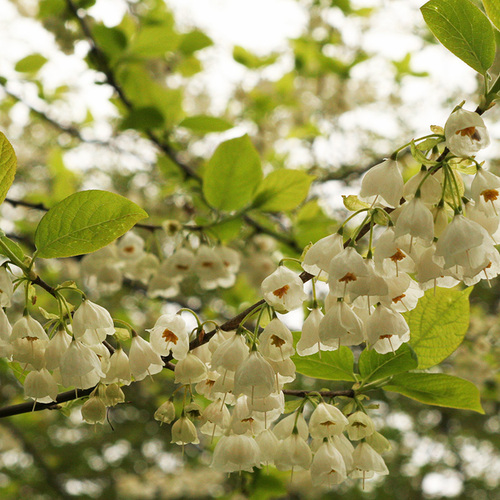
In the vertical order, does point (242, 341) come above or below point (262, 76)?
above

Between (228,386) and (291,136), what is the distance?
4.03 meters

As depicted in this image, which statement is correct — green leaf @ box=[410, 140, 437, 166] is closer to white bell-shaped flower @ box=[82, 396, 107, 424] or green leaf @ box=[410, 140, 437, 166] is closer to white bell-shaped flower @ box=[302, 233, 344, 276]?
white bell-shaped flower @ box=[302, 233, 344, 276]

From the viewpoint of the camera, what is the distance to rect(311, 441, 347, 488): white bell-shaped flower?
108cm

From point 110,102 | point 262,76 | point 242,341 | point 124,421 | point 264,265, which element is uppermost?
point 242,341

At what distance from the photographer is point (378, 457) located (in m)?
1.15

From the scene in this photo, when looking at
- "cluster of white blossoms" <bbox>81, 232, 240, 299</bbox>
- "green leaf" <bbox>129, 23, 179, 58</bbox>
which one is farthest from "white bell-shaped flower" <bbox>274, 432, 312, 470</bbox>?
"green leaf" <bbox>129, 23, 179, 58</bbox>

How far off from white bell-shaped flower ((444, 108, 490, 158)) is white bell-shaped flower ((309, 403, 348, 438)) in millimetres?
526

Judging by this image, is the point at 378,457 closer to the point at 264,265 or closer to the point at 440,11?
the point at 440,11

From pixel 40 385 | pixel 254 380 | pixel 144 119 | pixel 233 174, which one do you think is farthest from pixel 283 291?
pixel 144 119

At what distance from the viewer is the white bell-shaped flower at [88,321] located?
106cm

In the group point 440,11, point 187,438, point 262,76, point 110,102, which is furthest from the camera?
point 262,76

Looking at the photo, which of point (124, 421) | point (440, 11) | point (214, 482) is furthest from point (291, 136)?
point (124, 421)

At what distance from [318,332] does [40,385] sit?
0.55 meters

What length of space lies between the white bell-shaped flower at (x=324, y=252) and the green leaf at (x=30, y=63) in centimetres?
297
